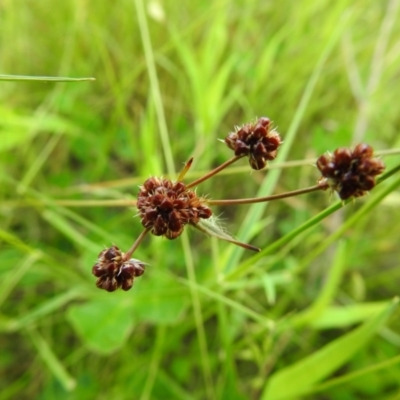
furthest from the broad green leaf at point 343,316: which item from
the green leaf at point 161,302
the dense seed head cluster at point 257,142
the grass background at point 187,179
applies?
the dense seed head cluster at point 257,142

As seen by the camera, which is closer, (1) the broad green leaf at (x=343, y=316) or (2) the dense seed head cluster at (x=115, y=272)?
(2) the dense seed head cluster at (x=115, y=272)

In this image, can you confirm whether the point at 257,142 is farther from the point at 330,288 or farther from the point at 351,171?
the point at 330,288

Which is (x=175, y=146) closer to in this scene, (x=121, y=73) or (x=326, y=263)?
(x=121, y=73)

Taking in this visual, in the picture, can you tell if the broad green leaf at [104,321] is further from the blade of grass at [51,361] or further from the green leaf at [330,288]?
the green leaf at [330,288]

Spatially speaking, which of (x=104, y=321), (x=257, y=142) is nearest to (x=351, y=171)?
(x=257, y=142)

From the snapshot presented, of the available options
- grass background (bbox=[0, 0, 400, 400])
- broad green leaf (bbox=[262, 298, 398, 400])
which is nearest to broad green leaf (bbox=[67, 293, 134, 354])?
grass background (bbox=[0, 0, 400, 400])

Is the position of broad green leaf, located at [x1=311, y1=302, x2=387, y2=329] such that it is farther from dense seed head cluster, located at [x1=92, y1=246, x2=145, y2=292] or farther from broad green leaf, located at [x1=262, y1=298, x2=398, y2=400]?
dense seed head cluster, located at [x1=92, y1=246, x2=145, y2=292]
